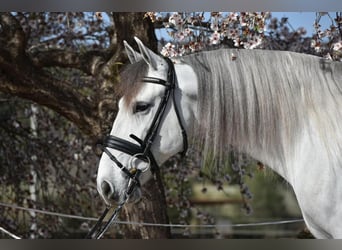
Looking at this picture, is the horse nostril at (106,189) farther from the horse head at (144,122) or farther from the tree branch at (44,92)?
the tree branch at (44,92)

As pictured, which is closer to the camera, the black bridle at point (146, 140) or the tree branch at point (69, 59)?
the black bridle at point (146, 140)

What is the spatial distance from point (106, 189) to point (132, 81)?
0.33 meters

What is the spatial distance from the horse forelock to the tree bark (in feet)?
3.00

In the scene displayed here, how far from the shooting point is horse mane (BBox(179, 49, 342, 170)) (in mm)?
1468

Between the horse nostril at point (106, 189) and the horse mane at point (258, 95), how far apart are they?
0.98 feet

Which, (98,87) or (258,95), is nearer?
(258,95)

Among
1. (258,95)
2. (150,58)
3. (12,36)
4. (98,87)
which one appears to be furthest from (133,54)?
(12,36)

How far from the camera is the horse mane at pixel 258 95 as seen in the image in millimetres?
1468

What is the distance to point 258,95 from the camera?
1.50 metres

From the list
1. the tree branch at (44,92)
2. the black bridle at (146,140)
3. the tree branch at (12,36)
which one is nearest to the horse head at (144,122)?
the black bridle at (146,140)

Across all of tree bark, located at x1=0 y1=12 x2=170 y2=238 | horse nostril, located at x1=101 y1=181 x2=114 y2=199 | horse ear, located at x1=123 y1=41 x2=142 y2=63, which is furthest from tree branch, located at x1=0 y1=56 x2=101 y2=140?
horse nostril, located at x1=101 y1=181 x2=114 y2=199

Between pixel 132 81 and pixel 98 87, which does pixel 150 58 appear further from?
pixel 98 87

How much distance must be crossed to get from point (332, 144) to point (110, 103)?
1293 mm

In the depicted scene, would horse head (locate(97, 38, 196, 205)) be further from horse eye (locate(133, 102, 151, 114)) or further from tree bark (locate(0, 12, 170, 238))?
tree bark (locate(0, 12, 170, 238))
